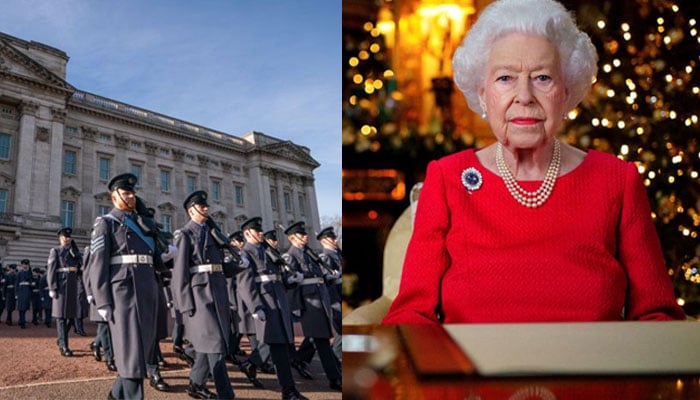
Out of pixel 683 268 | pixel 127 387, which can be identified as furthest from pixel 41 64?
pixel 683 268

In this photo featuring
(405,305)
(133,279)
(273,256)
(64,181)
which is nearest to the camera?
(405,305)

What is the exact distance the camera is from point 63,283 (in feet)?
9.74

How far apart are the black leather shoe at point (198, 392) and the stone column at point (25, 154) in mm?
1142

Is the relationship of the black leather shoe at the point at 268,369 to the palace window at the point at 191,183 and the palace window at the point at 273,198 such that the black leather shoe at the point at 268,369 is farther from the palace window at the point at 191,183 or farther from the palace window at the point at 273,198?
the palace window at the point at 191,183

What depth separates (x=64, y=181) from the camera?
2.83 meters

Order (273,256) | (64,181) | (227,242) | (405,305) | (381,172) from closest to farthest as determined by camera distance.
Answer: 1. (405,305)
2. (381,172)
3. (64,181)
4. (227,242)
5. (273,256)

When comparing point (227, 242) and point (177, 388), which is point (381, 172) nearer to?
point (227, 242)

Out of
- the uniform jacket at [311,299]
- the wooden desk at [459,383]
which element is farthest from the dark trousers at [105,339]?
the wooden desk at [459,383]

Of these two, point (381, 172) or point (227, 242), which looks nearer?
point (381, 172)

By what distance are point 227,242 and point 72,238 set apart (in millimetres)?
784

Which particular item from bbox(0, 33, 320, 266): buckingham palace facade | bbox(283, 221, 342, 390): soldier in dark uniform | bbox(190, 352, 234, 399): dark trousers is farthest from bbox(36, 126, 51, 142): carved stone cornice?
bbox(283, 221, 342, 390): soldier in dark uniform

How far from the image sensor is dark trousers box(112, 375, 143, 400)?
8.57ft

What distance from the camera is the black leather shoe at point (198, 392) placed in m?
2.90

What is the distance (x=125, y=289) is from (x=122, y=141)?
0.80 m
